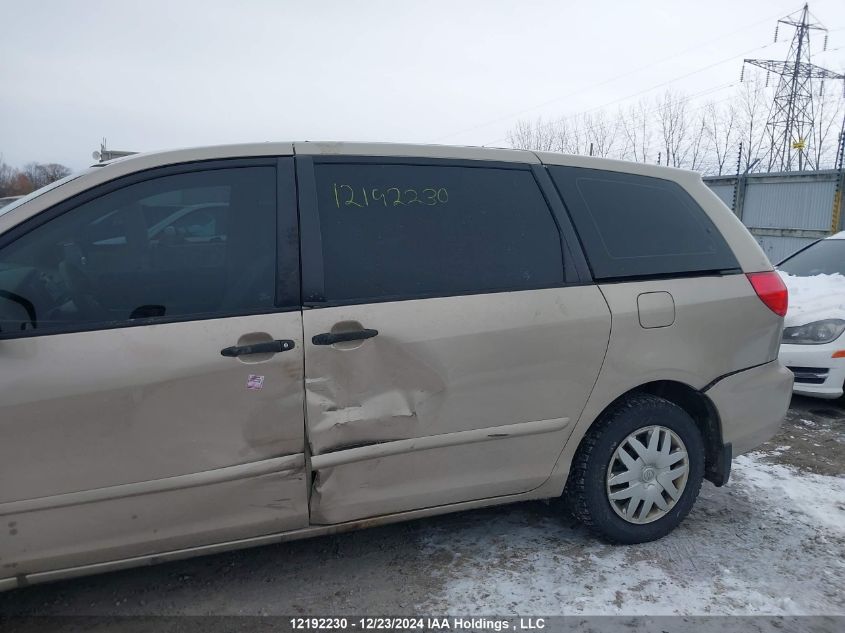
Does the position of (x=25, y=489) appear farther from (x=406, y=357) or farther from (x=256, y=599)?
(x=406, y=357)

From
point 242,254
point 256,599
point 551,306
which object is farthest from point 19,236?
point 551,306

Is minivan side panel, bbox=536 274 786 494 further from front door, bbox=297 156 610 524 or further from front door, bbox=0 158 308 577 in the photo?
front door, bbox=0 158 308 577

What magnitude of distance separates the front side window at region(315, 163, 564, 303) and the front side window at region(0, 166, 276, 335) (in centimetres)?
27

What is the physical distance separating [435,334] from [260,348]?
68cm

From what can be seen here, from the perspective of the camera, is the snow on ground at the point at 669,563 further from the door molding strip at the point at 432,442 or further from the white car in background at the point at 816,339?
the white car in background at the point at 816,339

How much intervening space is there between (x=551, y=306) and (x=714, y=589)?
137 centimetres

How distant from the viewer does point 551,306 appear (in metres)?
2.82

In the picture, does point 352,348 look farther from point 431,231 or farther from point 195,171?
point 195,171

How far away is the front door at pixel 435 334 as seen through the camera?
2539mm

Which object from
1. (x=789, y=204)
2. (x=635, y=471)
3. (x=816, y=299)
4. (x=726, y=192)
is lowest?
(x=635, y=471)

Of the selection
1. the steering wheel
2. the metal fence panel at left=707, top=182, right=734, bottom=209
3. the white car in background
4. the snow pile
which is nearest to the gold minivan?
the steering wheel

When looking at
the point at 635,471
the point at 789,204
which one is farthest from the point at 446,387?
the point at 789,204

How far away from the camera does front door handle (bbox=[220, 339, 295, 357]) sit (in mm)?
2375

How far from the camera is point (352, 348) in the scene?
2.52m
